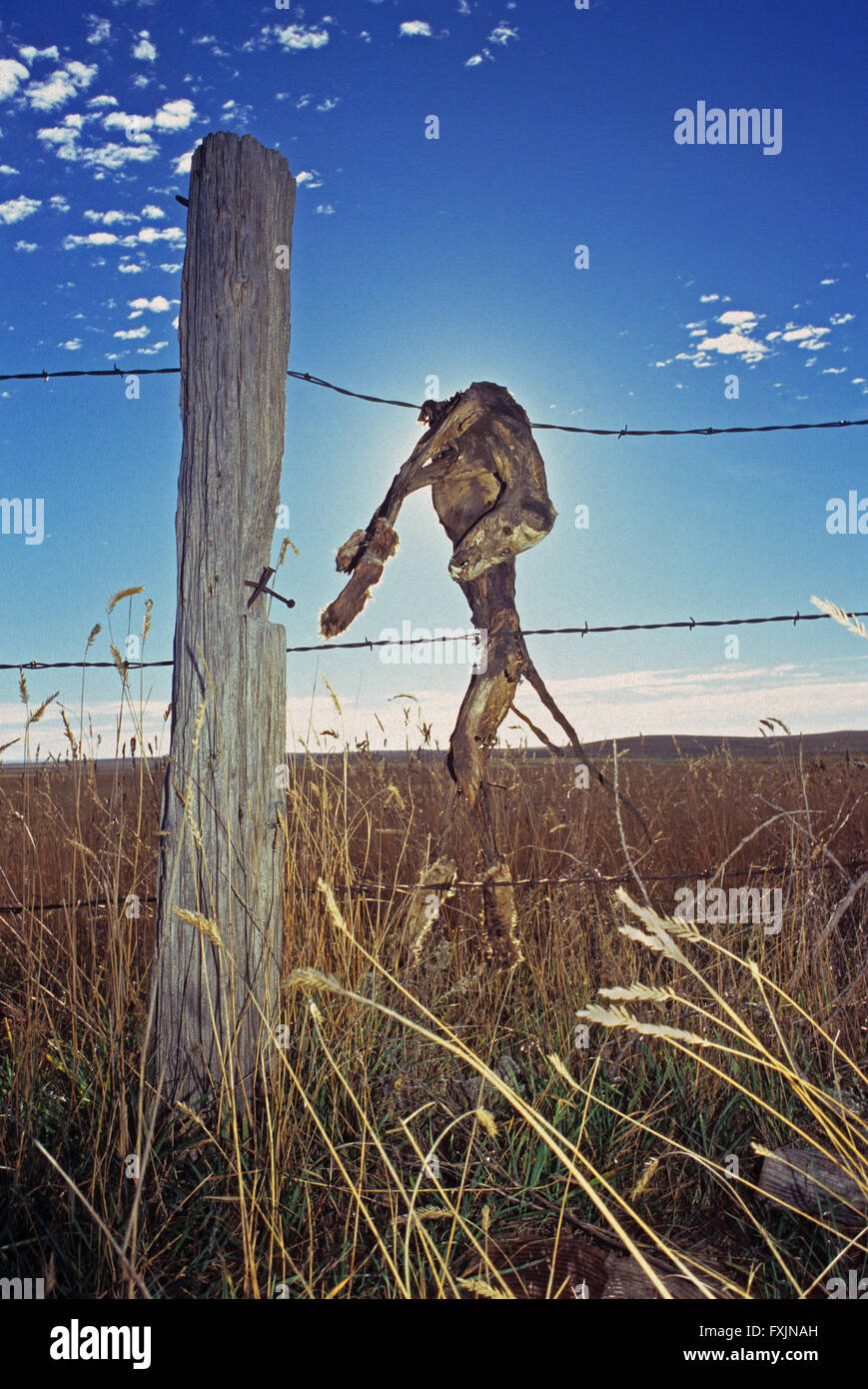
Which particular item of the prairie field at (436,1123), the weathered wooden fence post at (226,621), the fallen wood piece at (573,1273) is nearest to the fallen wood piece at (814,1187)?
the prairie field at (436,1123)

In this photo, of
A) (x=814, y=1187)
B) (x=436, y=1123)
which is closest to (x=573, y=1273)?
(x=436, y=1123)

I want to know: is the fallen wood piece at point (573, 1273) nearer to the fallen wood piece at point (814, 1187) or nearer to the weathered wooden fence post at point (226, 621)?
the fallen wood piece at point (814, 1187)

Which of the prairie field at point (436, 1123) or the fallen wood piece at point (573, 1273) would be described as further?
the fallen wood piece at point (573, 1273)

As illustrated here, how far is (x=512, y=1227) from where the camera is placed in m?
2.02

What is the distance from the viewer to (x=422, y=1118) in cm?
234

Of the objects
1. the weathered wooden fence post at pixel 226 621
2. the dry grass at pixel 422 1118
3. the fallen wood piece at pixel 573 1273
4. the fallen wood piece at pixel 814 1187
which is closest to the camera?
the dry grass at pixel 422 1118

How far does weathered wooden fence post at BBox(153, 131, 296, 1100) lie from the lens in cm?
238

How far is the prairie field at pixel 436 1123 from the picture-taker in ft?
5.53

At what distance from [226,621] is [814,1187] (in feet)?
6.92

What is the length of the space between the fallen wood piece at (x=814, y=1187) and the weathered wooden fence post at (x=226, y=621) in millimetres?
1353

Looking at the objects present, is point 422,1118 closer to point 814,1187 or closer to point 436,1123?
point 436,1123

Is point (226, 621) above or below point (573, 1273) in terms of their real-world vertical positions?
above
